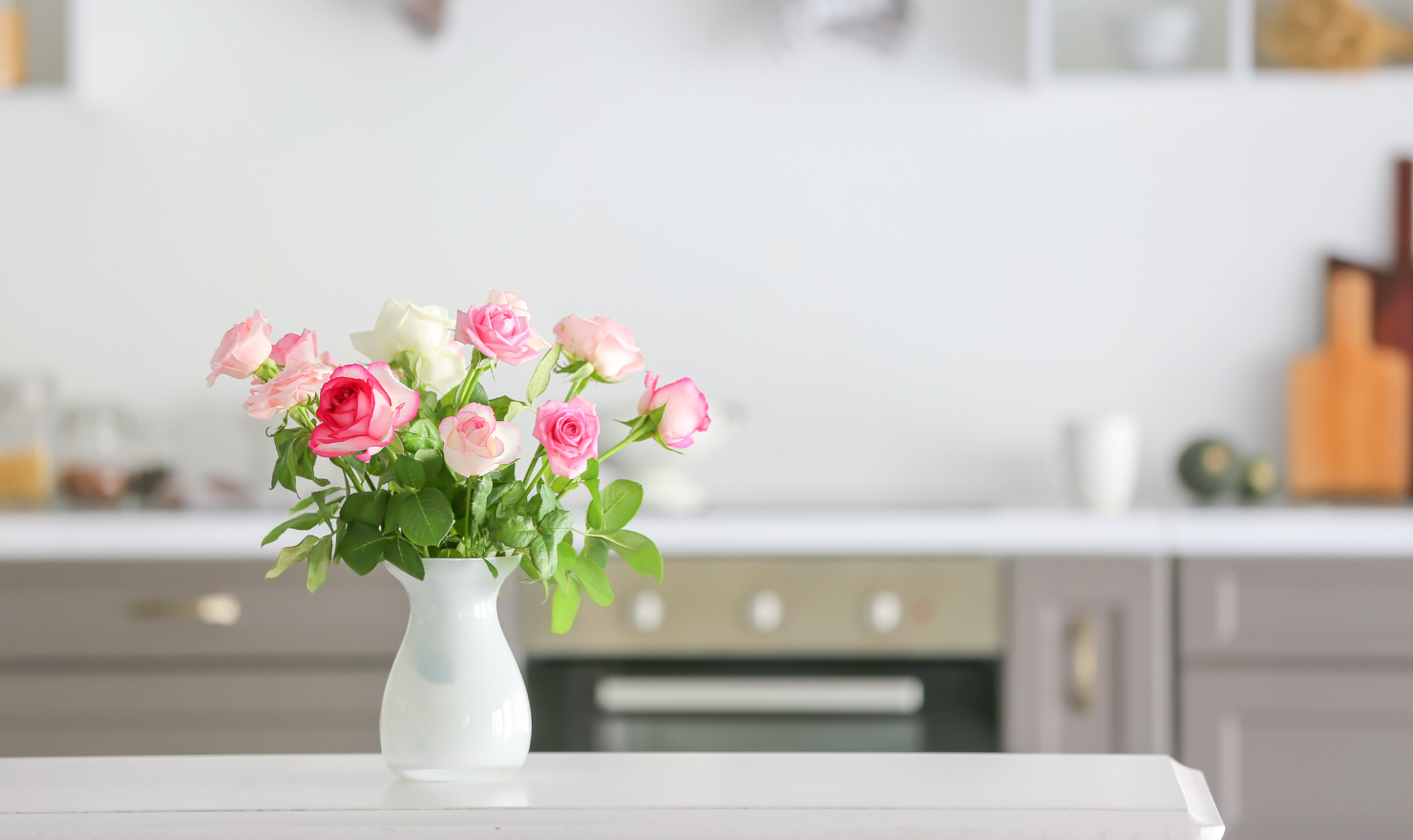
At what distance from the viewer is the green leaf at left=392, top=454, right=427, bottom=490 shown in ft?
2.68

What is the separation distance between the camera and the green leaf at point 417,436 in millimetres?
819

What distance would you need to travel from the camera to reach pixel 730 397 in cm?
237

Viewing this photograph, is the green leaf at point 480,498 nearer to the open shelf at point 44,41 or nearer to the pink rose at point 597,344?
the pink rose at point 597,344

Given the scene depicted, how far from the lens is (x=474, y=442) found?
773mm

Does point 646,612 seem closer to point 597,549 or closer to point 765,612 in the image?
point 765,612

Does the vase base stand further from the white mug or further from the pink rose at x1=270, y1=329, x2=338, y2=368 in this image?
the white mug

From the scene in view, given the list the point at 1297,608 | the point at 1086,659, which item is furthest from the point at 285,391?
the point at 1297,608

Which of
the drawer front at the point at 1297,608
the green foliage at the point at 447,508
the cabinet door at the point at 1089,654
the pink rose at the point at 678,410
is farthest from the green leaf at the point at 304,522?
the drawer front at the point at 1297,608

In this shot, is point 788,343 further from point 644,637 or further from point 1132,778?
point 1132,778

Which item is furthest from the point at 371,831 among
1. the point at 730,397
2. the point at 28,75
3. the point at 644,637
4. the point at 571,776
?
the point at 28,75

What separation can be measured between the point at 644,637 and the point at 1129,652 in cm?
71

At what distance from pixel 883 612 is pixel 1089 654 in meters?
0.31

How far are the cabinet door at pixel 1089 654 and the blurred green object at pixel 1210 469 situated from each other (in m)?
0.28

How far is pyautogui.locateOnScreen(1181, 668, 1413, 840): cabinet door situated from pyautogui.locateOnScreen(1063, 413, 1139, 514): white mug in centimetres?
34
